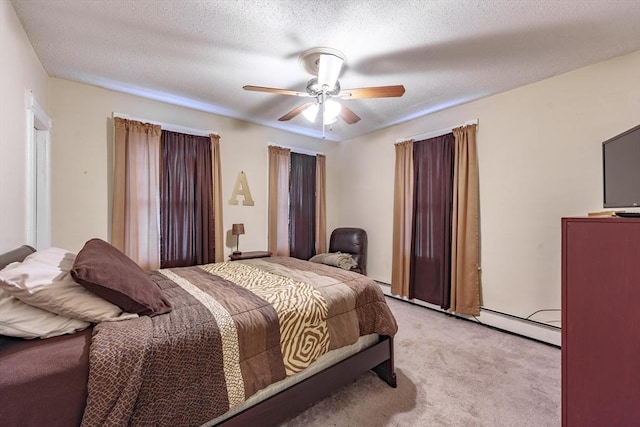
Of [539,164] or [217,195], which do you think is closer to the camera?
[539,164]

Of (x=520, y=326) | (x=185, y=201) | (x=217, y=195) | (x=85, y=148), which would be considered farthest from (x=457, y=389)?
(x=85, y=148)

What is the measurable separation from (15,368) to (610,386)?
2327mm

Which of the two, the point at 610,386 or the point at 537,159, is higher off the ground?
the point at 537,159

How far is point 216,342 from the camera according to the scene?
1275 mm

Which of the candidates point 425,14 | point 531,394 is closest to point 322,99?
point 425,14

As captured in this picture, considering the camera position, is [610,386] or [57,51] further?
[57,51]

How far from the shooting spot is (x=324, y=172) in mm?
4746

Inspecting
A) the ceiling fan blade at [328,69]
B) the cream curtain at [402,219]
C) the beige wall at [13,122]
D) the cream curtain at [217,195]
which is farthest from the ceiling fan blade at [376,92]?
the beige wall at [13,122]

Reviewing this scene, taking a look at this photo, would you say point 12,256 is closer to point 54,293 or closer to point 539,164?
point 54,293

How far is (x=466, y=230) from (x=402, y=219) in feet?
2.91

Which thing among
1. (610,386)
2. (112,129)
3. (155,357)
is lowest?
(610,386)

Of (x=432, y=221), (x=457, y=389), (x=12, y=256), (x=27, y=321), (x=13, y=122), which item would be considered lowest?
(x=457, y=389)

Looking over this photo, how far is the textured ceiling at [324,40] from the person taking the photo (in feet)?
5.73

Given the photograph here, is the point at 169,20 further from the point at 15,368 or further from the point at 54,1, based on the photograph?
the point at 15,368
